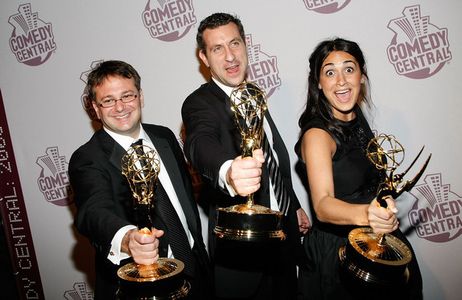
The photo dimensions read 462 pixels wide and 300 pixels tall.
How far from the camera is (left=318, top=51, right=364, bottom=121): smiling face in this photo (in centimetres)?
195

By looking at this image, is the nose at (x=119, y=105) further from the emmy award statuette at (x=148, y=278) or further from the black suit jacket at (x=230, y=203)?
the emmy award statuette at (x=148, y=278)

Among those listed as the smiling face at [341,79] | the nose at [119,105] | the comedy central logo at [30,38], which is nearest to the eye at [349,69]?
the smiling face at [341,79]

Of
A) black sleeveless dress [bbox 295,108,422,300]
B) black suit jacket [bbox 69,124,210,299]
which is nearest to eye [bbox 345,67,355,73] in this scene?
black sleeveless dress [bbox 295,108,422,300]

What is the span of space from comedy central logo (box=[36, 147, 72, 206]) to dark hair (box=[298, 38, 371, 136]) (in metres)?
2.17

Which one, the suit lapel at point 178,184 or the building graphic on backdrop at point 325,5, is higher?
the building graphic on backdrop at point 325,5

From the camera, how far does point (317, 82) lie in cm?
206

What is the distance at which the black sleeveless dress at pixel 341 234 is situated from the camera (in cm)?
183

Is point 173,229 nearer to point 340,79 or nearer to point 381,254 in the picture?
point 381,254

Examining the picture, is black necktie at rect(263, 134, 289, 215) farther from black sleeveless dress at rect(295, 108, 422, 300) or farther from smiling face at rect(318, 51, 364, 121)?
smiling face at rect(318, 51, 364, 121)

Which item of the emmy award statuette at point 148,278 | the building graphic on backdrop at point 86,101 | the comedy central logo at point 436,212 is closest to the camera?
the emmy award statuette at point 148,278

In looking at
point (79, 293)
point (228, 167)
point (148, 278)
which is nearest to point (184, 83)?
point (228, 167)

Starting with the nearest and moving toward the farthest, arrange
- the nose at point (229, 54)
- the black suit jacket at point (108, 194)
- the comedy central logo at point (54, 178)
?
1. the black suit jacket at point (108, 194)
2. the nose at point (229, 54)
3. the comedy central logo at point (54, 178)

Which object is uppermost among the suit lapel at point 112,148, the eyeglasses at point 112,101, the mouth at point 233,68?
the mouth at point 233,68

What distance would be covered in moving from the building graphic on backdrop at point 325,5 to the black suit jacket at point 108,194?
142 cm
